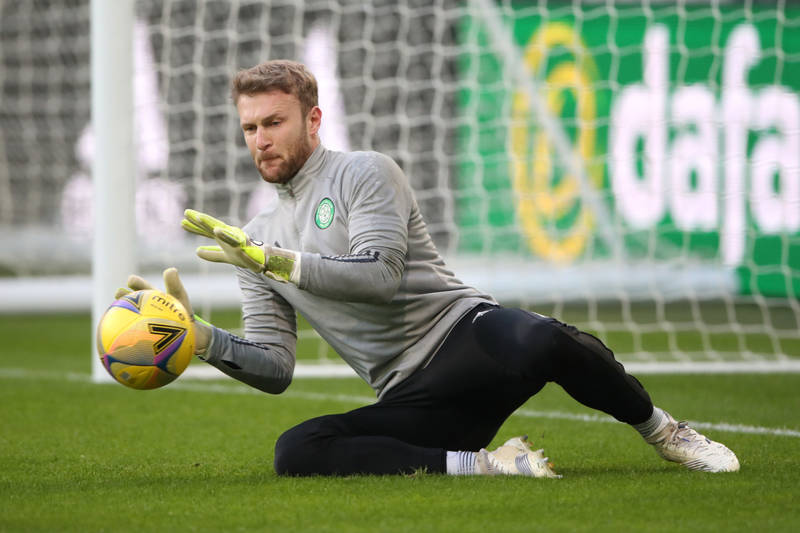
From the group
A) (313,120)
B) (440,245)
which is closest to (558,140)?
(440,245)

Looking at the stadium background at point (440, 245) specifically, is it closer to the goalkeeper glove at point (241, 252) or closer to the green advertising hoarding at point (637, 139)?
the green advertising hoarding at point (637, 139)

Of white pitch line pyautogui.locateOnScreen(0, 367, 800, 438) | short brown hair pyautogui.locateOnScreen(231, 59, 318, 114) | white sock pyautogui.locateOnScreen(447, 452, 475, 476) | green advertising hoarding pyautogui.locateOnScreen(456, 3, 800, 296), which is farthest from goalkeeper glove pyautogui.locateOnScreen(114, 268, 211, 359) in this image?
green advertising hoarding pyautogui.locateOnScreen(456, 3, 800, 296)

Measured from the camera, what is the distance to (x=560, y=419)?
4836 mm

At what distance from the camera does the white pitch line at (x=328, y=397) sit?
4398 mm

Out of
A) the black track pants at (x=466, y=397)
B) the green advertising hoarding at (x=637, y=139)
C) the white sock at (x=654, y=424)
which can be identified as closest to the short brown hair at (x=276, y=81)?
the black track pants at (x=466, y=397)

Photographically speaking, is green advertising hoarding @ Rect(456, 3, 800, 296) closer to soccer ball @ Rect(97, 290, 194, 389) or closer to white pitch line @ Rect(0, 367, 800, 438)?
white pitch line @ Rect(0, 367, 800, 438)

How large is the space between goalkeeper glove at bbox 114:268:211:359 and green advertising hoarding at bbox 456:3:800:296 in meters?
5.94

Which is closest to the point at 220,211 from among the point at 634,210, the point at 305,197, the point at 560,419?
the point at 634,210

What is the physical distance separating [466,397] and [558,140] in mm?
5860

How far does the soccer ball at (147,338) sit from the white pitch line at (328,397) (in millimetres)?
2094

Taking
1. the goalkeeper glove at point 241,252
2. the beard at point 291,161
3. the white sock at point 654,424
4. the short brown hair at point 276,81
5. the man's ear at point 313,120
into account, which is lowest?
the white sock at point 654,424

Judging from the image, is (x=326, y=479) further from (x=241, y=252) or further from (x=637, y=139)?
(x=637, y=139)

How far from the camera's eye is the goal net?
30.4ft

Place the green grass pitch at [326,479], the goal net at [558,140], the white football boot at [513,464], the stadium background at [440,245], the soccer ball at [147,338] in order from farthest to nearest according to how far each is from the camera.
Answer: the goal net at [558,140], the white football boot at [513,464], the soccer ball at [147,338], the stadium background at [440,245], the green grass pitch at [326,479]
